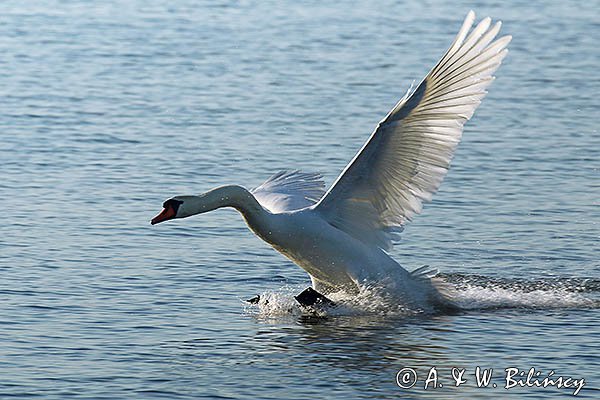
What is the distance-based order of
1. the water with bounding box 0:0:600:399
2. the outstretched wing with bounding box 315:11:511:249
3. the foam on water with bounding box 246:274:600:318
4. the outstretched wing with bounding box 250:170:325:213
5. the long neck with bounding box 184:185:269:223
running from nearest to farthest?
1. the water with bounding box 0:0:600:399
2. the outstretched wing with bounding box 315:11:511:249
3. the long neck with bounding box 184:185:269:223
4. the foam on water with bounding box 246:274:600:318
5. the outstretched wing with bounding box 250:170:325:213

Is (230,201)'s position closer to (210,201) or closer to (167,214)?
(210,201)

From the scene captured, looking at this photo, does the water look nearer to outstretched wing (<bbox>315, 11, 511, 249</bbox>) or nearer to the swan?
the swan

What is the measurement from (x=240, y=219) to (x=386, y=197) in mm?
3154

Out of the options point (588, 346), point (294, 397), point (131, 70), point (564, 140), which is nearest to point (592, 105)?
point (564, 140)

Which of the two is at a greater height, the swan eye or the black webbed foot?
the swan eye

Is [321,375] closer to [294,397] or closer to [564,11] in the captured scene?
[294,397]

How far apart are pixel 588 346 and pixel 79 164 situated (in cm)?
733

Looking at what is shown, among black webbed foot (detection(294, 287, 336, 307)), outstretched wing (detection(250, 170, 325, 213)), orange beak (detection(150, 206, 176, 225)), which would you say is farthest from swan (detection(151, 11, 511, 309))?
outstretched wing (detection(250, 170, 325, 213))

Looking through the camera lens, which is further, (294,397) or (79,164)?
(79,164)

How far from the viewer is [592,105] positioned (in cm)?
2016

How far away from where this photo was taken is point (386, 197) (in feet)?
36.1

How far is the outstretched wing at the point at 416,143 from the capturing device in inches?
411

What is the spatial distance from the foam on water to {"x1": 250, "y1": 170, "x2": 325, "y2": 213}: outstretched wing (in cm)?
63

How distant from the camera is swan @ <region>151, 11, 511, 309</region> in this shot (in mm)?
10469
